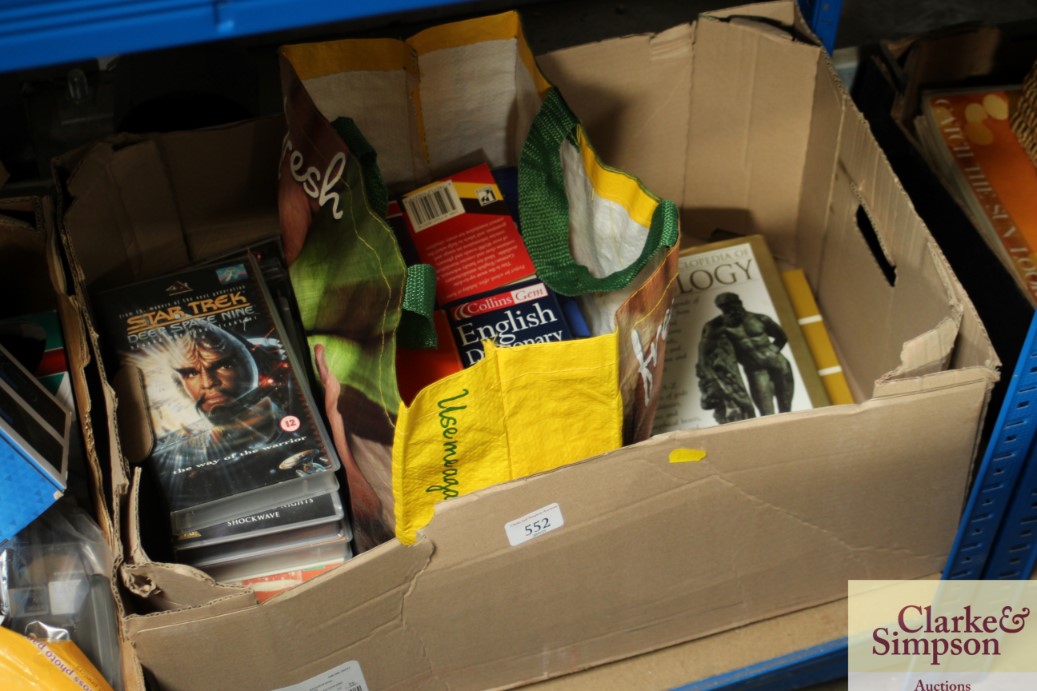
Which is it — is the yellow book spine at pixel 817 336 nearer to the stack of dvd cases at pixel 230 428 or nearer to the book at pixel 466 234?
the book at pixel 466 234

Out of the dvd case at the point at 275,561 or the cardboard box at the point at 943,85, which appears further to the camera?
the cardboard box at the point at 943,85

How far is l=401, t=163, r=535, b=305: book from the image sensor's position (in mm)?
935

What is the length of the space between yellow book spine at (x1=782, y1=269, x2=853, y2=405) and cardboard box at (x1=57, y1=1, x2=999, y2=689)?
0.06 feet

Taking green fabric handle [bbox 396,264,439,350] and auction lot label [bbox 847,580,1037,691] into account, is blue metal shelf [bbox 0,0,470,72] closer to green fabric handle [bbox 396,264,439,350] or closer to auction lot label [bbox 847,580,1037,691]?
green fabric handle [bbox 396,264,439,350]

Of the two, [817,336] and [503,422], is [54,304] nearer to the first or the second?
[503,422]

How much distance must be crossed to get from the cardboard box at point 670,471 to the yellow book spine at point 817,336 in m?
0.02

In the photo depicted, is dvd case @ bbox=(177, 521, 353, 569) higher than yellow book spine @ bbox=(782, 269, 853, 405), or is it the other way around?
yellow book spine @ bbox=(782, 269, 853, 405)

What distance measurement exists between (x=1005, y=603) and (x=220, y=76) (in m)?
1.10

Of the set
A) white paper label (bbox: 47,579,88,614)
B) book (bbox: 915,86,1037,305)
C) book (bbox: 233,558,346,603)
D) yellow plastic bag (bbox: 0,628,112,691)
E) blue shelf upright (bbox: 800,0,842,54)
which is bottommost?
yellow plastic bag (bbox: 0,628,112,691)

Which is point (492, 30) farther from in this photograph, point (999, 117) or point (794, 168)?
point (999, 117)

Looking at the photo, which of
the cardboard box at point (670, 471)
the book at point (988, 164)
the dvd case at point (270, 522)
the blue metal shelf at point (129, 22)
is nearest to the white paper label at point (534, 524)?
the cardboard box at point (670, 471)

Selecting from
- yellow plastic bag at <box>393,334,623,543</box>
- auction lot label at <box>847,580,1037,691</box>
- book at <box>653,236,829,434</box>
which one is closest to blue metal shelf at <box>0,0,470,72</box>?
yellow plastic bag at <box>393,334,623,543</box>

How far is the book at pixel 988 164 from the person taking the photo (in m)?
1.04

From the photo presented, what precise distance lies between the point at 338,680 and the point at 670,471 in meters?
0.31
